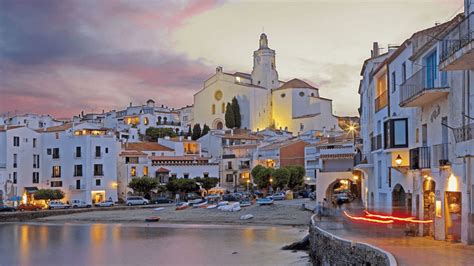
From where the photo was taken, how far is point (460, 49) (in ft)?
52.5

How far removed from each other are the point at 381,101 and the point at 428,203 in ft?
27.9

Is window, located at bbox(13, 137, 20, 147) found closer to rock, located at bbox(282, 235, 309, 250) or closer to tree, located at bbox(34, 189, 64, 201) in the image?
tree, located at bbox(34, 189, 64, 201)

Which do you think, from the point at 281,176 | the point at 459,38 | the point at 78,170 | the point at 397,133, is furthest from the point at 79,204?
the point at 459,38

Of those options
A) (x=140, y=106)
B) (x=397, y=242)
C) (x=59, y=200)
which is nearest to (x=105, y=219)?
(x=59, y=200)

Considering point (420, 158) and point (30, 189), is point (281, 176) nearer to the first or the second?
point (30, 189)

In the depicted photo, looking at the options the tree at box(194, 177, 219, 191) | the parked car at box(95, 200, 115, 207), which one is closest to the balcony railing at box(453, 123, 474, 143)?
the parked car at box(95, 200, 115, 207)

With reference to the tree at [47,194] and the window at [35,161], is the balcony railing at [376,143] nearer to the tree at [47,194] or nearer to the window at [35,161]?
the tree at [47,194]

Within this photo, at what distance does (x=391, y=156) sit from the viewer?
2552 centimetres

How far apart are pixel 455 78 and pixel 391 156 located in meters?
7.45

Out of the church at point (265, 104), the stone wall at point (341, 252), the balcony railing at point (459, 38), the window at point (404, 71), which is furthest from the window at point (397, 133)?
the church at point (265, 104)

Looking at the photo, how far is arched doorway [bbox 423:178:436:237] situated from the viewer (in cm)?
2077

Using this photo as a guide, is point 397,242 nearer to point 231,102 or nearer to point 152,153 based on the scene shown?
point 152,153

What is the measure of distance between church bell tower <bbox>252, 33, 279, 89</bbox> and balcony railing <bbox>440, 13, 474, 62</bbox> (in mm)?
116024

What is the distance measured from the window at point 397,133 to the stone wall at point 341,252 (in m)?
4.31
